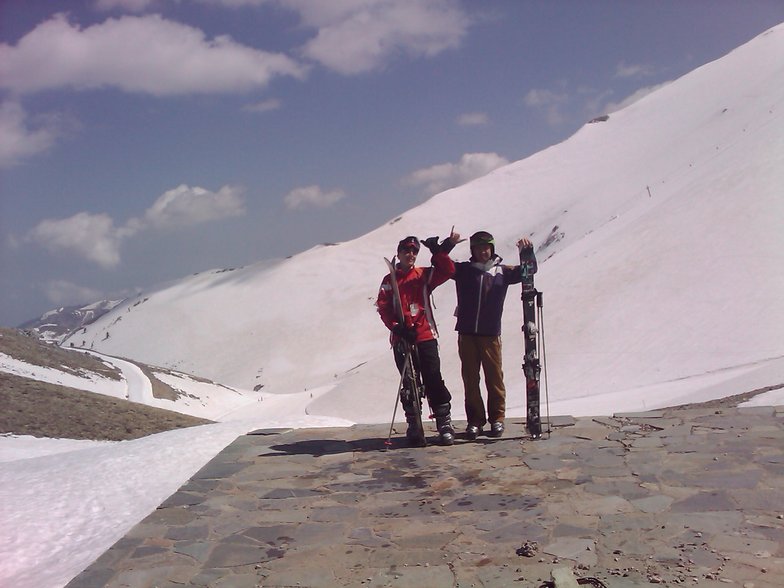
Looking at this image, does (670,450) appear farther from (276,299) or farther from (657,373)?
(276,299)

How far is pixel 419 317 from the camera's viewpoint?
7098 mm

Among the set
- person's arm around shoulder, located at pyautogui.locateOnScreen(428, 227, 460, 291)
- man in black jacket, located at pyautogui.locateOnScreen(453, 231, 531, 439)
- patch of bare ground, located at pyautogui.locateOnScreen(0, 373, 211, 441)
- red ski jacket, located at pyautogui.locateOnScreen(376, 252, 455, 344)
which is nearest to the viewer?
person's arm around shoulder, located at pyautogui.locateOnScreen(428, 227, 460, 291)

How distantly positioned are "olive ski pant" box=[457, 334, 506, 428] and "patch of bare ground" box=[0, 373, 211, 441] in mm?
7042

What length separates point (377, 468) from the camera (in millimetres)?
6426

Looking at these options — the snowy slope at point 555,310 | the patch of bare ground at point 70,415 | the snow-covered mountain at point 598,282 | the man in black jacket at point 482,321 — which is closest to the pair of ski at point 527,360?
the man in black jacket at point 482,321

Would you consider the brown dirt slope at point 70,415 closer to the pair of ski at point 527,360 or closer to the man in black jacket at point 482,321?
the pair of ski at point 527,360

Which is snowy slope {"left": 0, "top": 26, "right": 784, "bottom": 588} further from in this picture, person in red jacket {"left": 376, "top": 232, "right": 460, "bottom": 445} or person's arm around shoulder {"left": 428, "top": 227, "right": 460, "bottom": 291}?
person's arm around shoulder {"left": 428, "top": 227, "right": 460, "bottom": 291}

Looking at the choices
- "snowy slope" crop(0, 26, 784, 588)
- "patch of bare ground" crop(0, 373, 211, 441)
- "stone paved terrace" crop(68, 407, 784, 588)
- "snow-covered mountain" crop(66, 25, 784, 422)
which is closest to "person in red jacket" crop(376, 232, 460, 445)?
"stone paved terrace" crop(68, 407, 784, 588)

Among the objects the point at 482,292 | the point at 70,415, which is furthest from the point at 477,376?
the point at 70,415

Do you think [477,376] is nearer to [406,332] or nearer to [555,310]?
[406,332]

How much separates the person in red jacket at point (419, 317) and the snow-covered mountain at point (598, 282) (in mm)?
5932

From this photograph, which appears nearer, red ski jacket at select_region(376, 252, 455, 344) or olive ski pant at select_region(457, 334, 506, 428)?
red ski jacket at select_region(376, 252, 455, 344)

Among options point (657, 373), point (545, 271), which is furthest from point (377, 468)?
point (545, 271)

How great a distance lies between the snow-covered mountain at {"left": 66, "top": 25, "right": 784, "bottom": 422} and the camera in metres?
19.6
